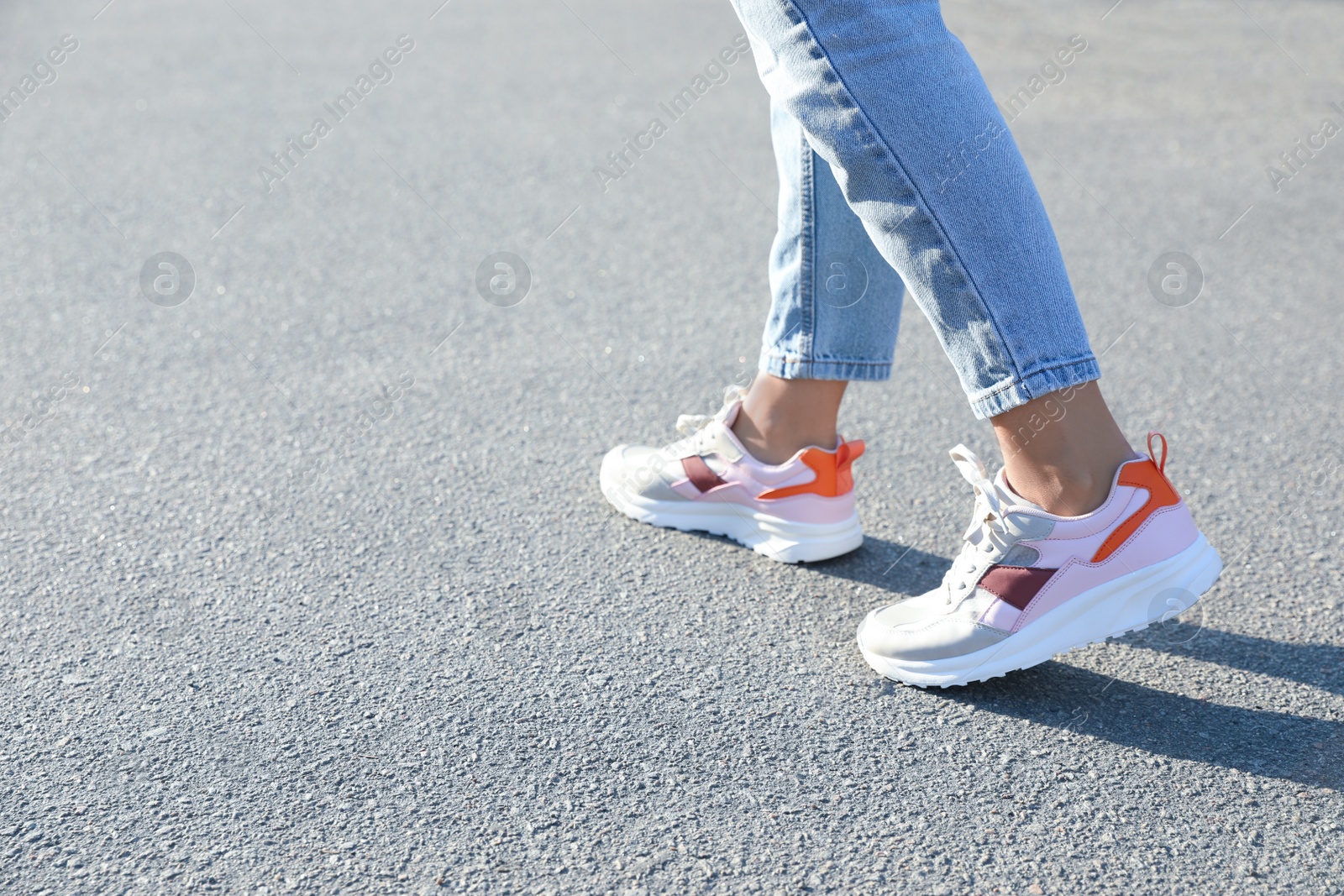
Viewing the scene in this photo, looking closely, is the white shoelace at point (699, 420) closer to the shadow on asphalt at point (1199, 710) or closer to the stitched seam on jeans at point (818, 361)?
the stitched seam on jeans at point (818, 361)

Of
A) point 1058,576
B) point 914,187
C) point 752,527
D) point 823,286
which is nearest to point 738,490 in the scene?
point 752,527

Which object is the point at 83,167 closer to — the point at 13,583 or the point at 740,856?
the point at 13,583

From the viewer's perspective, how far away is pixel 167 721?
176 cm

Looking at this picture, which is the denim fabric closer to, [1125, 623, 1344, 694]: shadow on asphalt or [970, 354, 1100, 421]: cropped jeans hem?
[970, 354, 1100, 421]: cropped jeans hem

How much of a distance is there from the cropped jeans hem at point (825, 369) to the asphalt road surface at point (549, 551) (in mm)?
353

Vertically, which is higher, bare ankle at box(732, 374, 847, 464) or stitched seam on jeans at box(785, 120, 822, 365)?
stitched seam on jeans at box(785, 120, 822, 365)

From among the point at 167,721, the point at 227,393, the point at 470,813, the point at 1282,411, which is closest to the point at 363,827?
the point at 470,813

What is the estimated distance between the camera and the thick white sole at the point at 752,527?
220 centimetres

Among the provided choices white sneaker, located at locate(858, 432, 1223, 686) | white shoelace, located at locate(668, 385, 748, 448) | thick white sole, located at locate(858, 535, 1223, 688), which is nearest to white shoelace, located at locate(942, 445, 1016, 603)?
white sneaker, located at locate(858, 432, 1223, 686)

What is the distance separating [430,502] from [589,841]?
1052 millimetres

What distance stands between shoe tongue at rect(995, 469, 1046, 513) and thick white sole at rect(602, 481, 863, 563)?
43 cm

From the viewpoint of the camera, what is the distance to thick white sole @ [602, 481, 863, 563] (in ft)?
7.22

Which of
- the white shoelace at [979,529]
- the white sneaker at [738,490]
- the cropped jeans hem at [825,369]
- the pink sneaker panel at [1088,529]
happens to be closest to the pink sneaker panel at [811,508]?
→ the white sneaker at [738,490]

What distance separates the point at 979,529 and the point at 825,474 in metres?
0.42
